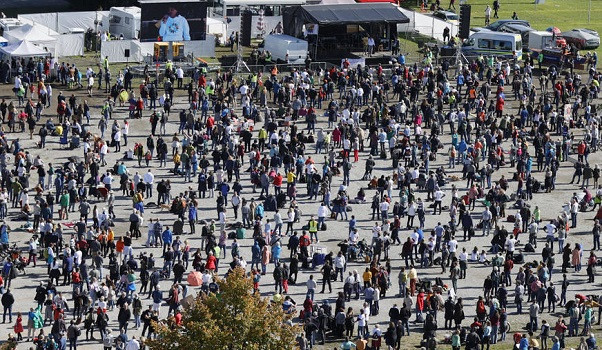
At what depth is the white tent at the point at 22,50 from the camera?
71312mm

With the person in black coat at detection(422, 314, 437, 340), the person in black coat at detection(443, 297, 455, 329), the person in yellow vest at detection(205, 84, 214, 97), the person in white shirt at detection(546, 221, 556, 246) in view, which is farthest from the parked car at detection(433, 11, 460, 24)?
the person in black coat at detection(422, 314, 437, 340)

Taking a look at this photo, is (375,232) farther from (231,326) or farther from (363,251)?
(231,326)

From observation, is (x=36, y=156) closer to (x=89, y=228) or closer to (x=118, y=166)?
(x=118, y=166)

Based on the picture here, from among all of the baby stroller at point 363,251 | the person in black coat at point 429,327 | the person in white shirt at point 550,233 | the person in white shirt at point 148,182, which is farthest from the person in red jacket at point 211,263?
the person in white shirt at point 550,233

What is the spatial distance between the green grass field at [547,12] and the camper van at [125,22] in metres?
20.6

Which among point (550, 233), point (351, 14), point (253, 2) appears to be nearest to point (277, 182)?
point (550, 233)

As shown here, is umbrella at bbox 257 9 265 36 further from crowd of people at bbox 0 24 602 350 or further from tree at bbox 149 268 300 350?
tree at bbox 149 268 300 350

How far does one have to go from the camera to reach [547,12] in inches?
3797

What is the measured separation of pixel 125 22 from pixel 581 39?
2542 centimetres

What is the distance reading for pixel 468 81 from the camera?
7388cm

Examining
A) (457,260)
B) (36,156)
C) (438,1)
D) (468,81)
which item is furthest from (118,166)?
(438,1)

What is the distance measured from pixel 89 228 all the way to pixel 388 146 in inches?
656

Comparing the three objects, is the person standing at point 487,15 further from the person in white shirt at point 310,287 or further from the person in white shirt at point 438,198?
the person in white shirt at point 310,287

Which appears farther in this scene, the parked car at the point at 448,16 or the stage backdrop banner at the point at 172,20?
the parked car at the point at 448,16
